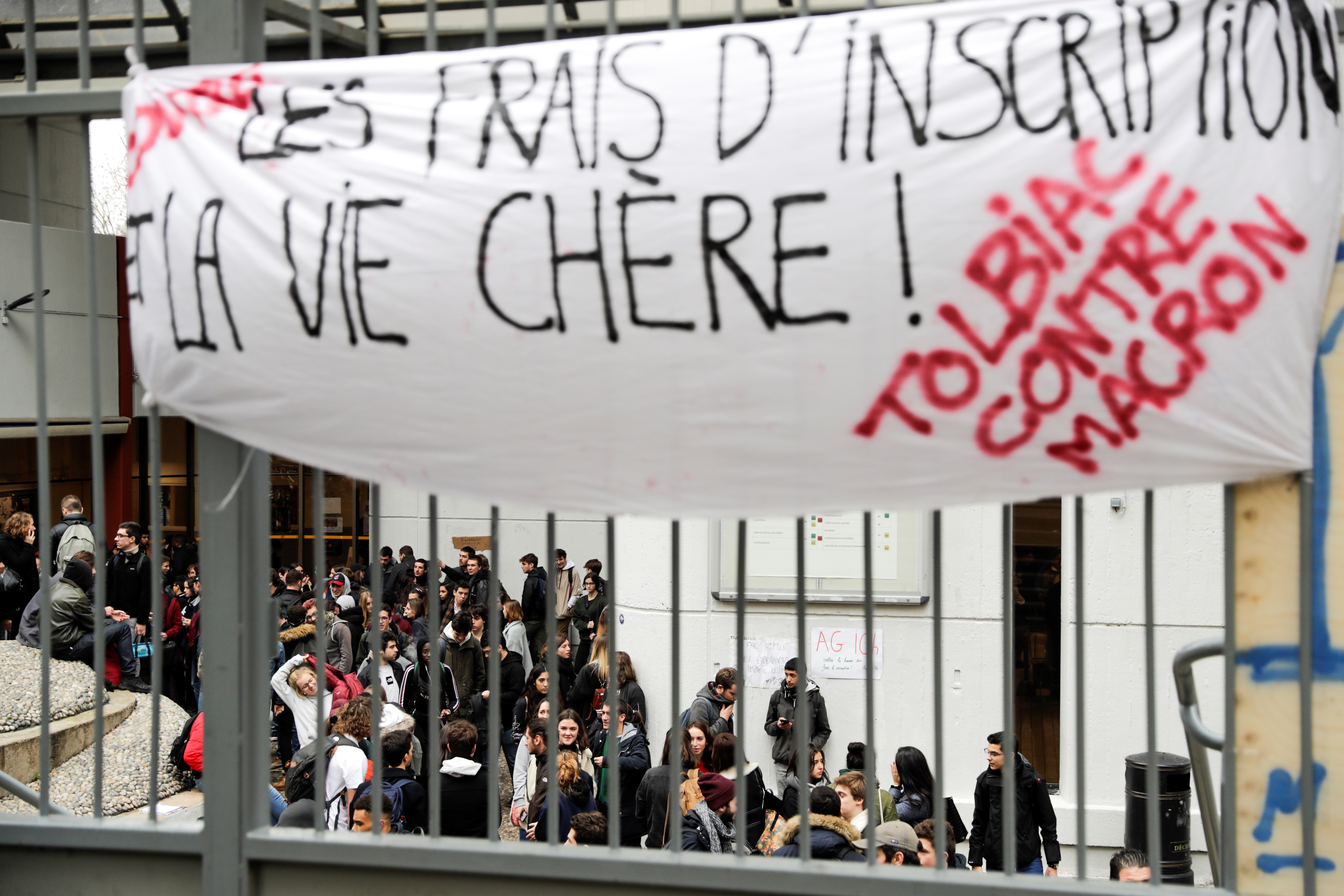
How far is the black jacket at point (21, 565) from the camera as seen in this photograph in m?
11.2

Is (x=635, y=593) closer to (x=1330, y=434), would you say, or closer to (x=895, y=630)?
(x=895, y=630)

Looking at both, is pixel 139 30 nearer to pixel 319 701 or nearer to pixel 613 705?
pixel 319 701

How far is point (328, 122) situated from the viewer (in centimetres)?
316

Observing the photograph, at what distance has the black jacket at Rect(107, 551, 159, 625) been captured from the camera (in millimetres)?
11570

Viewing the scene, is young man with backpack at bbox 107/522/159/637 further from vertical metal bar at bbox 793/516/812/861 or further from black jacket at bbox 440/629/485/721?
vertical metal bar at bbox 793/516/812/861

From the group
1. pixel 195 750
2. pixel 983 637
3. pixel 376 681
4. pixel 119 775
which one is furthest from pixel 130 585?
pixel 376 681

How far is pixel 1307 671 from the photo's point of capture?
2.73 m

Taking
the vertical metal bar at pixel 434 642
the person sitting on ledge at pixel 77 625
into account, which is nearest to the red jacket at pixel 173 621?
the person sitting on ledge at pixel 77 625

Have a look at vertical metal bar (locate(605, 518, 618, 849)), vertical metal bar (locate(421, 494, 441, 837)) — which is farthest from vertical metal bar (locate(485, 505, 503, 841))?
vertical metal bar (locate(605, 518, 618, 849))

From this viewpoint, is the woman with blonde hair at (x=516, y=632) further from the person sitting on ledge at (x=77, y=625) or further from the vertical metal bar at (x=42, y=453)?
the vertical metal bar at (x=42, y=453)

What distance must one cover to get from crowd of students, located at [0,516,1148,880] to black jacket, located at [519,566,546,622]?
3 cm

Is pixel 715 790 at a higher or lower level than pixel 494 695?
lower

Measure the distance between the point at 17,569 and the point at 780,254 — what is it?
1087 centimetres

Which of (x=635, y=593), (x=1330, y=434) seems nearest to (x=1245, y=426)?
(x=1330, y=434)
